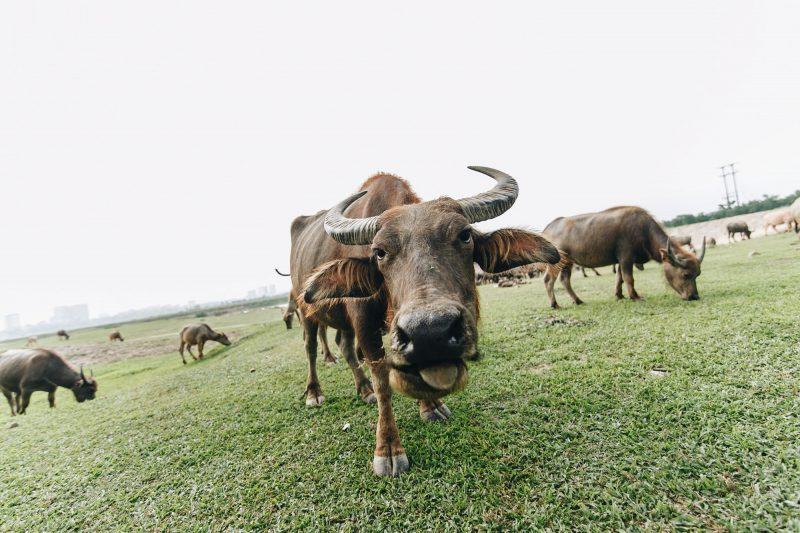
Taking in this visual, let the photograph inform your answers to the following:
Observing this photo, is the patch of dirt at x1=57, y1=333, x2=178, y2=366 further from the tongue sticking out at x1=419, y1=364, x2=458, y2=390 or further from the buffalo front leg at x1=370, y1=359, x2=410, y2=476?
the tongue sticking out at x1=419, y1=364, x2=458, y2=390

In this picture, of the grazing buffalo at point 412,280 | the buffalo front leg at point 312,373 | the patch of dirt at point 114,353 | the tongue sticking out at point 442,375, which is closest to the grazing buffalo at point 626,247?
the grazing buffalo at point 412,280

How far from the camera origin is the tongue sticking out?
1.83 meters

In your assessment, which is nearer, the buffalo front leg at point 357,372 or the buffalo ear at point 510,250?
the buffalo ear at point 510,250

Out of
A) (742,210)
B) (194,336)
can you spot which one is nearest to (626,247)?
(194,336)

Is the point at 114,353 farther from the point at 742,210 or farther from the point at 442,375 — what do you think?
the point at 742,210

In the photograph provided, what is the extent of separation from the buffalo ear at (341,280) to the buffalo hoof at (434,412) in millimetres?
1496

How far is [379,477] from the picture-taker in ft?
8.38

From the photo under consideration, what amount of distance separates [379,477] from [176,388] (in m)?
6.72

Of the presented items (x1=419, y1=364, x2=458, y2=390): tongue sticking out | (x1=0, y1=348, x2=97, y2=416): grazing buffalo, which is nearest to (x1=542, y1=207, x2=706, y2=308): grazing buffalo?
(x1=419, y1=364, x2=458, y2=390): tongue sticking out

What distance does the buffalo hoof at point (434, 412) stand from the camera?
3.26m

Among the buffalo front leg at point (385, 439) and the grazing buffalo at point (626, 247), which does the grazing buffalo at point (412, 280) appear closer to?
the buffalo front leg at point (385, 439)

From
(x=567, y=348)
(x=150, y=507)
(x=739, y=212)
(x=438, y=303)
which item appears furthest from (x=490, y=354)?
(x=739, y=212)

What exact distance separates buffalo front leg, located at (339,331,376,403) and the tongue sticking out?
8.23ft

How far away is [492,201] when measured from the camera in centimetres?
270
